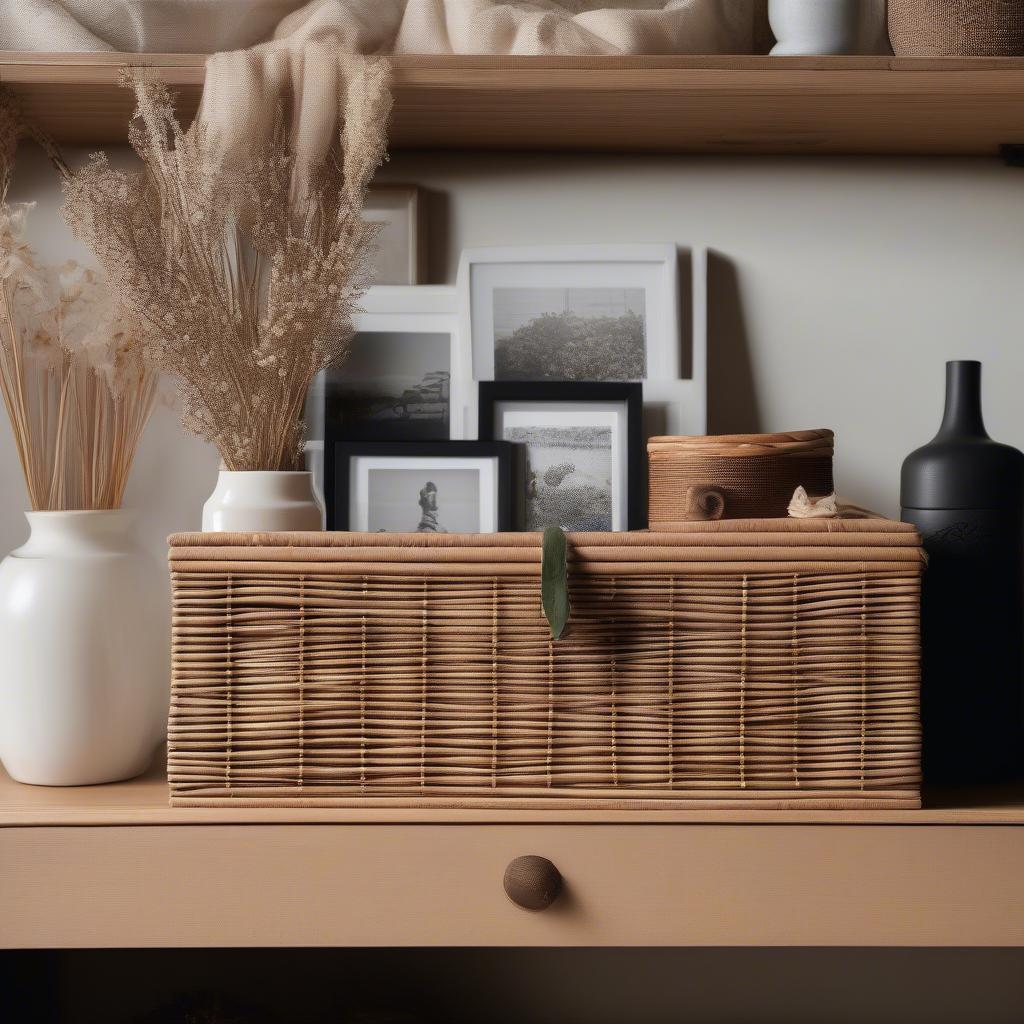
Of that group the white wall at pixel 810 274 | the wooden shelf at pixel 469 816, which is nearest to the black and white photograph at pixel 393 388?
the white wall at pixel 810 274

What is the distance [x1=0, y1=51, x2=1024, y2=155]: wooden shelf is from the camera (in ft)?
3.12

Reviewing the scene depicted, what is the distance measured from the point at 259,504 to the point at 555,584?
29cm

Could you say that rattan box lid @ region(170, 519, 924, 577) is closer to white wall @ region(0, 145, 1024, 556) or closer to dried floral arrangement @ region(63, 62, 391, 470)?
dried floral arrangement @ region(63, 62, 391, 470)

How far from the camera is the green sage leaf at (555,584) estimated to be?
0.77 metres

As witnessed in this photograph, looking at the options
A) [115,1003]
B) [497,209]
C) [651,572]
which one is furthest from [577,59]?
[115,1003]

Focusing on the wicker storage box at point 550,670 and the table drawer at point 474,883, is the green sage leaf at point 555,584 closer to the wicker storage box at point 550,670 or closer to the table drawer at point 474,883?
the wicker storage box at point 550,670

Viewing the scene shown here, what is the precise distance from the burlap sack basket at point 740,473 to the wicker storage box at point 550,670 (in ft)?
0.28

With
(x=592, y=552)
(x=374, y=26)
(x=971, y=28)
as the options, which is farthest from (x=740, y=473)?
(x=374, y=26)

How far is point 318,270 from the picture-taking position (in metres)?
0.87

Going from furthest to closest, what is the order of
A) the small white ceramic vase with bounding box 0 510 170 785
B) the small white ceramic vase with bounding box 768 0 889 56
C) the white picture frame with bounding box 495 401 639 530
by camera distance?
the white picture frame with bounding box 495 401 639 530 < the small white ceramic vase with bounding box 768 0 889 56 < the small white ceramic vase with bounding box 0 510 170 785

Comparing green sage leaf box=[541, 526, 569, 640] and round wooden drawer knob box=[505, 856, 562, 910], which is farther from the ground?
green sage leaf box=[541, 526, 569, 640]

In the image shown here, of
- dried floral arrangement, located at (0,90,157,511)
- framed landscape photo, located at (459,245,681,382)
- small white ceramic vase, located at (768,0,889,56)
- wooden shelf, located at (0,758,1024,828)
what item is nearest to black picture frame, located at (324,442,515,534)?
framed landscape photo, located at (459,245,681,382)

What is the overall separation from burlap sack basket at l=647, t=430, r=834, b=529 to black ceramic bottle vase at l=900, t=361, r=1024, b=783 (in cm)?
10

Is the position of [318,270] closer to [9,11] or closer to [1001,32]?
[9,11]
